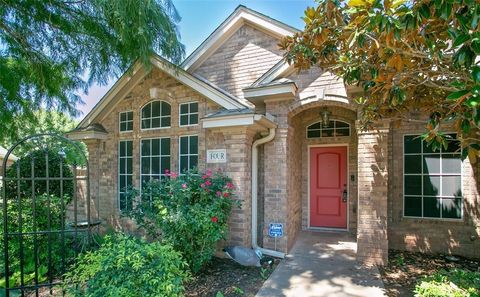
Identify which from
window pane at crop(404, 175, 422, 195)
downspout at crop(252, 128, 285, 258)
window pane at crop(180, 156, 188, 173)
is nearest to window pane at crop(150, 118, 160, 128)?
window pane at crop(180, 156, 188, 173)

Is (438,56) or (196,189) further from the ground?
(438,56)

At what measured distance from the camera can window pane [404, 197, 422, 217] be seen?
20.0 feet

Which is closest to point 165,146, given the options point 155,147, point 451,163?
point 155,147

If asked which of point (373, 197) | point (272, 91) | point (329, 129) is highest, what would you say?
point (272, 91)

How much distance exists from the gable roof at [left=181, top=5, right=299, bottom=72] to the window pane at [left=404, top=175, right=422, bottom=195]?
432 centimetres

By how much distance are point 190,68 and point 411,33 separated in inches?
236

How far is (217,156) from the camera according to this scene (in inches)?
238

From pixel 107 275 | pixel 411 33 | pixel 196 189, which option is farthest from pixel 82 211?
pixel 411 33

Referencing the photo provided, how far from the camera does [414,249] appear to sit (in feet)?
19.8

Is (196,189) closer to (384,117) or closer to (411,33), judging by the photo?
(384,117)

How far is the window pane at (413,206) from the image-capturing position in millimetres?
6105

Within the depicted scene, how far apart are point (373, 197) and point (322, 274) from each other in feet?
5.64

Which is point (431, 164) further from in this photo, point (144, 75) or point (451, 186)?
point (144, 75)

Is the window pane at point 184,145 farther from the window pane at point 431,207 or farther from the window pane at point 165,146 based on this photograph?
the window pane at point 431,207
